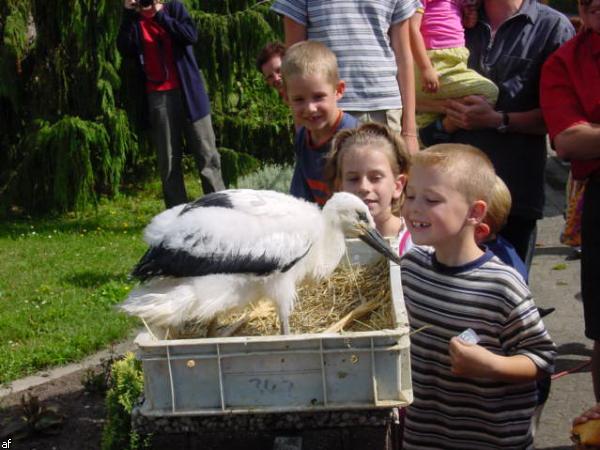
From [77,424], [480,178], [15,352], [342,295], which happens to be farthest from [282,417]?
[15,352]

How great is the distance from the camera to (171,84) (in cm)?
865

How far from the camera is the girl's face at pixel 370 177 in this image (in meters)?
3.70

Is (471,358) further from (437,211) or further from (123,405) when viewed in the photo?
(123,405)

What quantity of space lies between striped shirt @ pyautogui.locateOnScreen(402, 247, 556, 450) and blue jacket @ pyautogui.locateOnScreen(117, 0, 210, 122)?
18.9 feet

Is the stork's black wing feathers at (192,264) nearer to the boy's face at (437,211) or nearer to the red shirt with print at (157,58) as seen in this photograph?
the boy's face at (437,211)

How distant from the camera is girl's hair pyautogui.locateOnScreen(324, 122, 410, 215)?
12.4 feet

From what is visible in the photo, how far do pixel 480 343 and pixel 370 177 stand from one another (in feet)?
3.43

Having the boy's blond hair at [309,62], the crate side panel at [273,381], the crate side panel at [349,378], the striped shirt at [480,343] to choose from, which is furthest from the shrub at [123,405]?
the boy's blond hair at [309,62]

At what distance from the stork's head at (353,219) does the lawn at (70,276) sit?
2.42 m

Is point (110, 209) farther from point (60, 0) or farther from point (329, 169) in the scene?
point (329, 169)

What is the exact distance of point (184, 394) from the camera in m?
2.32

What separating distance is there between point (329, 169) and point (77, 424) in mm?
2172

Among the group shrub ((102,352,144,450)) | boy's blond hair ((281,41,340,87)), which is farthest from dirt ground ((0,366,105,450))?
boy's blond hair ((281,41,340,87))

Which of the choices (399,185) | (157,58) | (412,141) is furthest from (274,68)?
(399,185)
